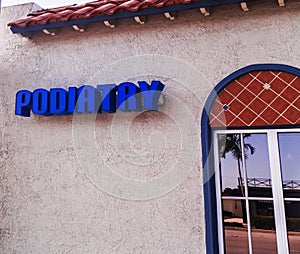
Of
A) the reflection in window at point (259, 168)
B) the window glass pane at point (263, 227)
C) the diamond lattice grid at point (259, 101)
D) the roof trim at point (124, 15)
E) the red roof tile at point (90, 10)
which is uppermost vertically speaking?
the red roof tile at point (90, 10)

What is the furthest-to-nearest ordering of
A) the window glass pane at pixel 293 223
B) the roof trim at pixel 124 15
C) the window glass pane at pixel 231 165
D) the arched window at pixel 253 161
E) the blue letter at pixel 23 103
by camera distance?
the blue letter at pixel 23 103
the roof trim at pixel 124 15
the window glass pane at pixel 231 165
the arched window at pixel 253 161
the window glass pane at pixel 293 223

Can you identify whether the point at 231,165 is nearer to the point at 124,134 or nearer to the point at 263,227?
the point at 263,227

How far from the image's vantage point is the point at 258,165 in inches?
189

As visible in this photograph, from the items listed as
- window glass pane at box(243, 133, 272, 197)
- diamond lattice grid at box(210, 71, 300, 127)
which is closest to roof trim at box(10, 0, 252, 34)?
diamond lattice grid at box(210, 71, 300, 127)

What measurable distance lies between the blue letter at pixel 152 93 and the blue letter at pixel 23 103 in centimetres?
237

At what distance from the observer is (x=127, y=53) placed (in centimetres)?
572

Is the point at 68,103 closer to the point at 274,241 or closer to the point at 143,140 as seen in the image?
the point at 143,140

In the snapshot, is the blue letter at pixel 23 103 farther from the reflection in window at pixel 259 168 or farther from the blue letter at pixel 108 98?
the reflection in window at pixel 259 168

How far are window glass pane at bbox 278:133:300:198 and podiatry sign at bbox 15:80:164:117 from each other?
2.25 meters

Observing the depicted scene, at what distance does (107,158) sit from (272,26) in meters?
3.79

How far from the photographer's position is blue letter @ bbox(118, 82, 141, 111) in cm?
519

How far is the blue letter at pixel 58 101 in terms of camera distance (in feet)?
18.1

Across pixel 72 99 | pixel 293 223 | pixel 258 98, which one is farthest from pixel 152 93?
pixel 293 223

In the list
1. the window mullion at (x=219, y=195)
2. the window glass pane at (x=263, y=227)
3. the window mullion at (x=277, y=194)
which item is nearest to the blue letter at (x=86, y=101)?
the window mullion at (x=219, y=195)
